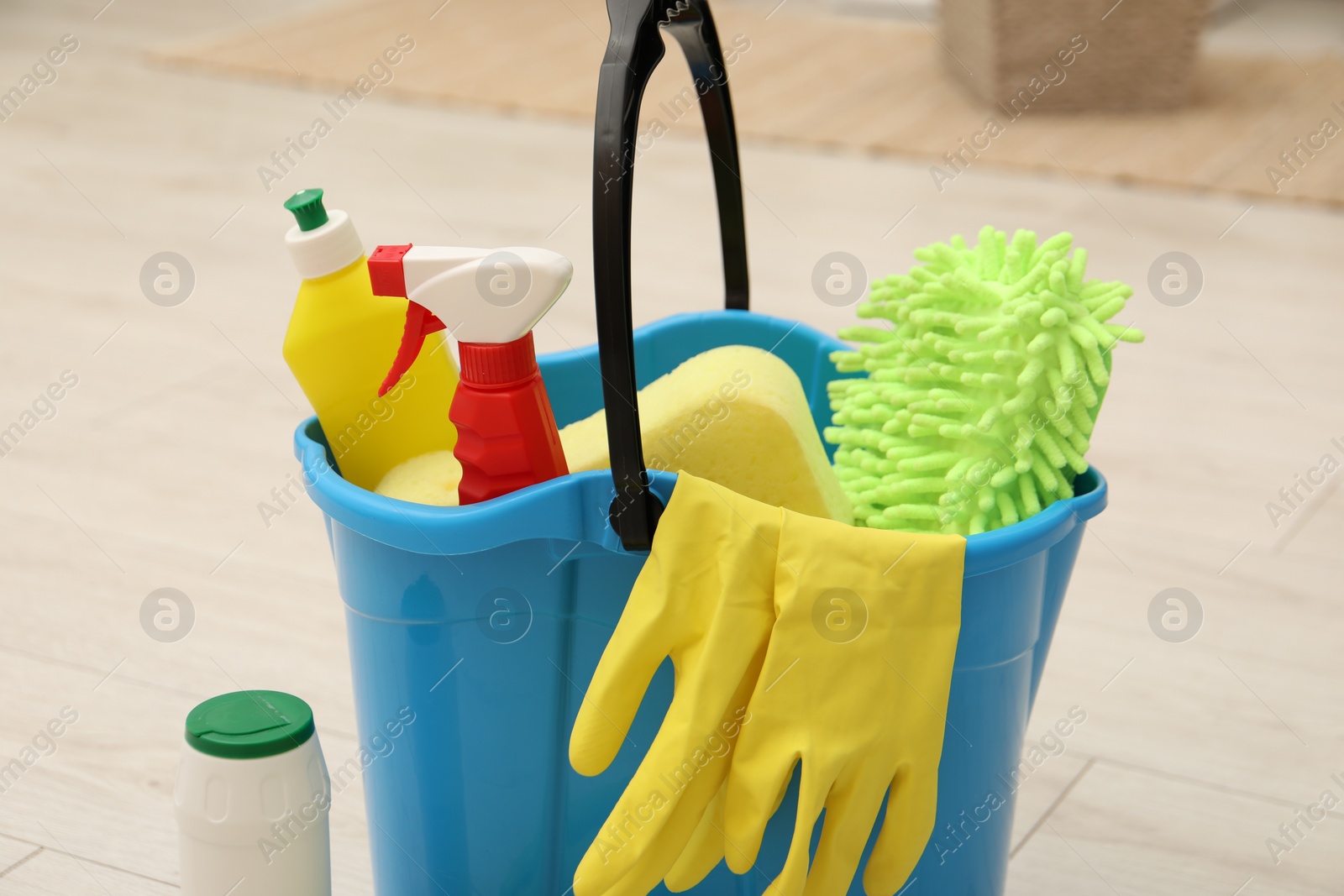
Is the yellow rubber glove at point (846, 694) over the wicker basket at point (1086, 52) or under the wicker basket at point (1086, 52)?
over

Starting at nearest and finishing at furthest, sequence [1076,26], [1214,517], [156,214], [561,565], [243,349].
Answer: [561,565], [1214,517], [243,349], [156,214], [1076,26]

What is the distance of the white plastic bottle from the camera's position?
1.75 feet

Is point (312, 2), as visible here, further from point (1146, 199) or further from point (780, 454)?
point (780, 454)

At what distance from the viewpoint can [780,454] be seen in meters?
0.59

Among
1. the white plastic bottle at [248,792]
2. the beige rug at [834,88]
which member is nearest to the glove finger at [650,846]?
the white plastic bottle at [248,792]

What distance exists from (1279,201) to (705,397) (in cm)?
140

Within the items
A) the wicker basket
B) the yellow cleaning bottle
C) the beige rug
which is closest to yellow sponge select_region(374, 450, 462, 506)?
the yellow cleaning bottle

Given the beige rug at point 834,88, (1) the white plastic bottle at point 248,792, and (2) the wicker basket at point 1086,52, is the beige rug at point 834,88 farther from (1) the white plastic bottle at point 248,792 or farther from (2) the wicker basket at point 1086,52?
(1) the white plastic bottle at point 248,792

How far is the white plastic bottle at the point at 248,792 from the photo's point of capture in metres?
0.53

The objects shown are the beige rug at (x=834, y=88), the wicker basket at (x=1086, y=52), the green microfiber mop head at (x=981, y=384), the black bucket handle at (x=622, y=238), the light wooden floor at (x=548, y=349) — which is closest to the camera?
the black bucket handle at (x=622, y=238)

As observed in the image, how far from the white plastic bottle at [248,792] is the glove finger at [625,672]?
0.35 feet

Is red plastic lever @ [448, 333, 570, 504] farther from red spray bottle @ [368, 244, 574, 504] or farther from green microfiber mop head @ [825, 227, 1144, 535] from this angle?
green microfiber mop head @ [825, 227, 1144, 535]

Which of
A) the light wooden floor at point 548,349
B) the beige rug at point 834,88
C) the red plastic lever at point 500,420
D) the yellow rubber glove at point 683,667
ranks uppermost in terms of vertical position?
the red plastic lever at point 500,420

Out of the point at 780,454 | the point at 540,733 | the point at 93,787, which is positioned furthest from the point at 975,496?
the point at 93,787
